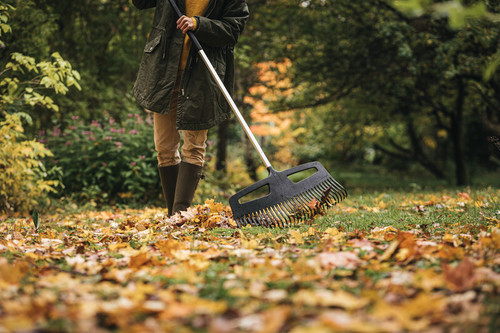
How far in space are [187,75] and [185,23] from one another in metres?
0.32

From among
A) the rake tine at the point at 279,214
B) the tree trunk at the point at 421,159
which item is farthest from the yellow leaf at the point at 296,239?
the tree trunk at the point at 421,159

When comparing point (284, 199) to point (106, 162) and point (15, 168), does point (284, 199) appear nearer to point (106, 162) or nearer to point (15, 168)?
point (15, 168)

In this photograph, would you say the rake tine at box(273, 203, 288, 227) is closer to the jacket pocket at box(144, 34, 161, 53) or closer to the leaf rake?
the leaf rake

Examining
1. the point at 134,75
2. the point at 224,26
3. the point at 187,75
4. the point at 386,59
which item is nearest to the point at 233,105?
the point at 187,75

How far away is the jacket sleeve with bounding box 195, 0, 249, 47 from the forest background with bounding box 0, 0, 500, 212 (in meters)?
1.52

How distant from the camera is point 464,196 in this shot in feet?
13.3

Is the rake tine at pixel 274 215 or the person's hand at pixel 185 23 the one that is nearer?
Answer: the rake tine at pixel 274 215

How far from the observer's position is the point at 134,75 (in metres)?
6.35

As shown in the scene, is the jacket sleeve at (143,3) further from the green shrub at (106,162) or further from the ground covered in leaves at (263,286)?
the green shrub at (106,162)

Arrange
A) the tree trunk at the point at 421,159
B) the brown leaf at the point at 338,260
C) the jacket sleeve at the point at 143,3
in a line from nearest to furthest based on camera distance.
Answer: the brown leaf at the point at 338,260, the jacket sleeve at the point at 143,3, the tree trunk at the point at 421,159

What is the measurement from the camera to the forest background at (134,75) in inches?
146

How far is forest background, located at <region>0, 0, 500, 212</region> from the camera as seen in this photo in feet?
12.2

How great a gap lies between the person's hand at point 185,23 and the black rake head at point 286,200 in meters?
1.00

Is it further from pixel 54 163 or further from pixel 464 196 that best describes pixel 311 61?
pixel 54 163
